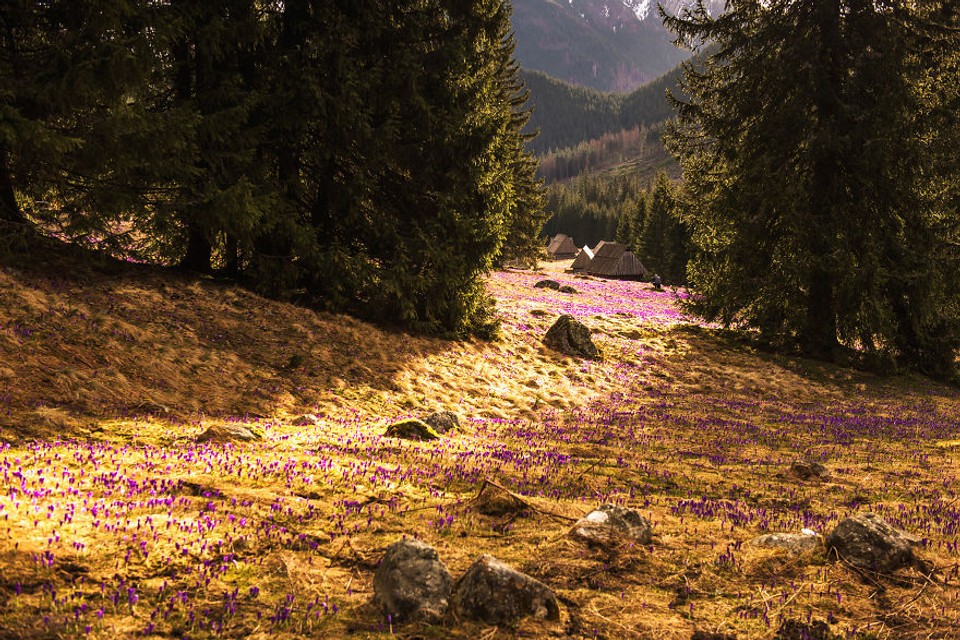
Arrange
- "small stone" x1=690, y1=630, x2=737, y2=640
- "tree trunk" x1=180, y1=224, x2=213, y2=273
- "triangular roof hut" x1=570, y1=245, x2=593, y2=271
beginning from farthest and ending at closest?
"triangular roof hut" x1=570, y1=245, x2=593, y2=271, "tree trunk" x1=180, y1=224, x2=213, y2=273, "small stone" x1=690, y1=630, x2=737, y2=640

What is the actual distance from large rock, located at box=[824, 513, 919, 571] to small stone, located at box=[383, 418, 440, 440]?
482 cm

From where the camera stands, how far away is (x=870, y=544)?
3650mm

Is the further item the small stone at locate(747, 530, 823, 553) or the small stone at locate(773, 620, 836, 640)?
the small stone at locate(747, 530, 823, 553)

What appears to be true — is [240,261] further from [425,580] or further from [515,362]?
[425,580]

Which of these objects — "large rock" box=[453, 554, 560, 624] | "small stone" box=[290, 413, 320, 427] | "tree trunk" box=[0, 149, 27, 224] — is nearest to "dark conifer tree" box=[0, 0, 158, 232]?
"tree trunk" box=[0, 149, 27, 224]

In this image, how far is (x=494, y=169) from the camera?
44.4 feet

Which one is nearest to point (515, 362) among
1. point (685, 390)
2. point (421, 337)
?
point (421, 337)

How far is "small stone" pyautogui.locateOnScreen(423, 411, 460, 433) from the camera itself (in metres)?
8.20

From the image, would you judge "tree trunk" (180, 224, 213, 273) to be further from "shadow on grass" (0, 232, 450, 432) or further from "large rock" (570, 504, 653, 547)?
"large rock" (570, 504, 653, 547)

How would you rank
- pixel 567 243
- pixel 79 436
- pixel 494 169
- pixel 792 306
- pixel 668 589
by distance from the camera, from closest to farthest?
pixel 668 589 → pixel 79 436 → pixel 494 169 → pixel 792 306 → pixel 567 243

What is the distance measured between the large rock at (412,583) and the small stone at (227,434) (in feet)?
11.3

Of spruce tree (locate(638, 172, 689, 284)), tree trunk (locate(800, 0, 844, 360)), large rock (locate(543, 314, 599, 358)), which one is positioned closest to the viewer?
large rock (locate(543, 314, 599, 358))

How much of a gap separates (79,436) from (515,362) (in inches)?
389

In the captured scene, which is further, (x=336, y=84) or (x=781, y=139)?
(x=781, y=139)
